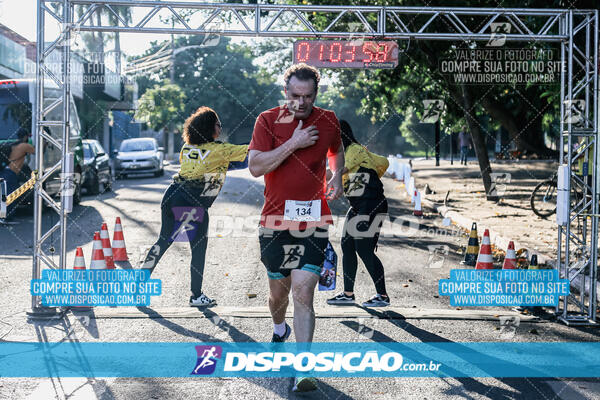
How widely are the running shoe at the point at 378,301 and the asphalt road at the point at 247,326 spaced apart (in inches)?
10.9

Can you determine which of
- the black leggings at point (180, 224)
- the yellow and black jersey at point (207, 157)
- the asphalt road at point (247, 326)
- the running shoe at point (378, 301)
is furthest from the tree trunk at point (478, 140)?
the black leggings at point (180, 224)

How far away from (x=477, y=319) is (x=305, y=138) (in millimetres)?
3556

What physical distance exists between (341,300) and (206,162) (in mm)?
2128

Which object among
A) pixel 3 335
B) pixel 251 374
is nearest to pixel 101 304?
pixel 3 335

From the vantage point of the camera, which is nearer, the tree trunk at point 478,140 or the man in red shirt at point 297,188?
the man in red shirt at point 297,188

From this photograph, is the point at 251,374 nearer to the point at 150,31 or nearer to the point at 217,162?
the point at 217,162

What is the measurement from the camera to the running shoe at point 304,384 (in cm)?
489

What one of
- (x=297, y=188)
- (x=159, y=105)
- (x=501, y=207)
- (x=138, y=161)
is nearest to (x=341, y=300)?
(x=297, y=188)

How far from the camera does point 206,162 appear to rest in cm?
756

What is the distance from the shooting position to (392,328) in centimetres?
695

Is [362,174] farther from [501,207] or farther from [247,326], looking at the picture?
[501,207]

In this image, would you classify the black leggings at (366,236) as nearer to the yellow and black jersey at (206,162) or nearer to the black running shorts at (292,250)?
the yellow and black jersey at (206,162)

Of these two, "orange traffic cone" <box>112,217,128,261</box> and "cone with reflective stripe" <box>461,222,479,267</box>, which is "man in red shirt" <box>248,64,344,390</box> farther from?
"orange traffic cone" <box>112,217,128,261</box>

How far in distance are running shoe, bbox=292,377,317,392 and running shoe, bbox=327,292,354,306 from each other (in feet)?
10.3
